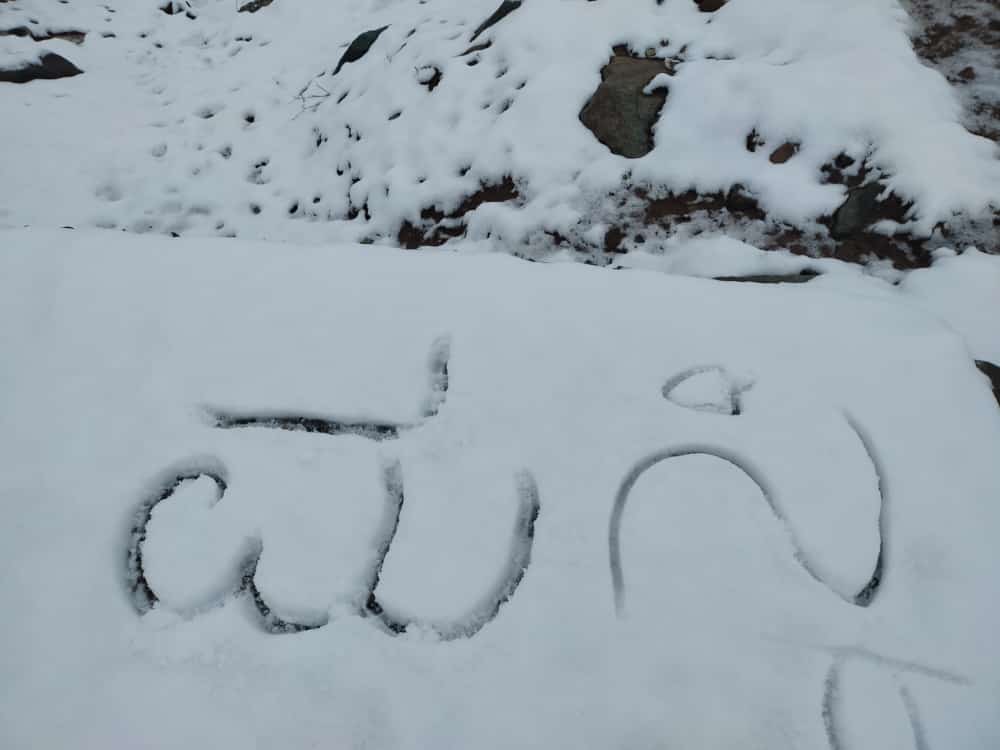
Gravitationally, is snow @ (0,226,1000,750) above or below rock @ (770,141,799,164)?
below

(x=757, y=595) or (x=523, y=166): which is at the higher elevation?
(x=523, y=166)

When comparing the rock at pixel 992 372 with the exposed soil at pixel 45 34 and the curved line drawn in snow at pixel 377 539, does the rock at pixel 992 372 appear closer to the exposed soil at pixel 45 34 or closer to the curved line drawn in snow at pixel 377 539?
the curved line drawn in snow at pixel 377 539

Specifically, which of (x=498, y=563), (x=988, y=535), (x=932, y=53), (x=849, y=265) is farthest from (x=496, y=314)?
(x=932, y=53)

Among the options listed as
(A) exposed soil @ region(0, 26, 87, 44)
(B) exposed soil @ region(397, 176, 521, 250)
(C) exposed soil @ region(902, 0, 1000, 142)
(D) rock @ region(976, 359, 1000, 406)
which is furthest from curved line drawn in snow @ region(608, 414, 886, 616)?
(A) exposed soil @ region(0, 26, 87, 44)

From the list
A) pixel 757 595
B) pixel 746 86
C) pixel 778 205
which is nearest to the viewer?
pixel 757 595

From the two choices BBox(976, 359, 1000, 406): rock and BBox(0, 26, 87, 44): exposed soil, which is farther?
BBox(0, 26, 87, 44): exposed soil

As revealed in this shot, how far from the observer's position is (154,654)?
98cm

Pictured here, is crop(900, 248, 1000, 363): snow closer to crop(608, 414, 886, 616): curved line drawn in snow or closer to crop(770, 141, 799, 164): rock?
crop(770, 141, 799, 164): rock

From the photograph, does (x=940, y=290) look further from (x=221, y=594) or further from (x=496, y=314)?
(x=221, y=594)

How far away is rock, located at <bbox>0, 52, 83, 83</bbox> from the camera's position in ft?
11.5

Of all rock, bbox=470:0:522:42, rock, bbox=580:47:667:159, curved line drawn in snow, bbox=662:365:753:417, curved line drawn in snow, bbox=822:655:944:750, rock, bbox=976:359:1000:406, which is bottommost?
curved line drawn in snow, bbox=822:655:944:750

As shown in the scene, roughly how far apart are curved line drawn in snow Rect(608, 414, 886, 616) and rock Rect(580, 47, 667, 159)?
1.40 metres

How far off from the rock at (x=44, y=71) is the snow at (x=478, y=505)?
295cm

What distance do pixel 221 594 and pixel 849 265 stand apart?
5.94 ft
